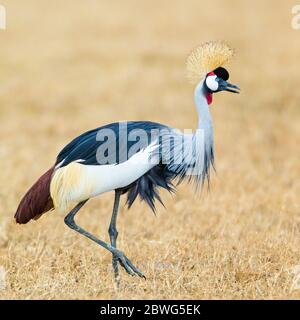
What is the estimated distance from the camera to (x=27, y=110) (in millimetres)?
11156

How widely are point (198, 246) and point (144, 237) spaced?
64cm

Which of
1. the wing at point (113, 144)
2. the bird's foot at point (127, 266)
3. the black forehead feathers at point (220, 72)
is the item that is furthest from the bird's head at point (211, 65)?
the bird's foot at point (127, 266)

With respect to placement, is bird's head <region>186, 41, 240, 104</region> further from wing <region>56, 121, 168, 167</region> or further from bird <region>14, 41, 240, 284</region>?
wing <region>56, 121, 168, 167</region>

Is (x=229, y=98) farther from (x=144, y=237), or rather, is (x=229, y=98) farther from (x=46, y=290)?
(x=46, y=290)

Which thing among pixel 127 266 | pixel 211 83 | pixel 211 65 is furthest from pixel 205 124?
pixel 127 266

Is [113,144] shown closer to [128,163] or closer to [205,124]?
[128,163]

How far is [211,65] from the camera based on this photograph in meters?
4.97

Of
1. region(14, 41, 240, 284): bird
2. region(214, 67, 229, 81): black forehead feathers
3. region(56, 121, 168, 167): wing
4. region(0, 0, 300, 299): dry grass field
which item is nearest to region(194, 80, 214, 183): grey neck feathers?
region(14, 41, 240, 284): bird

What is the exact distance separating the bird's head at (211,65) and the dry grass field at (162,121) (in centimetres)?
111

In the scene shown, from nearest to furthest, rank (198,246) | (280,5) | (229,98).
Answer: (198,246), (229,98), (280,5)

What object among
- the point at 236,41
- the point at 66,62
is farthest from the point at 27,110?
the point at 236,41

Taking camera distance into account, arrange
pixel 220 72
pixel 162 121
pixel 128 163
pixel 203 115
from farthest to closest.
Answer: pixel 162 121, pixel 220 72, pixel 203 115, pixel 128 163

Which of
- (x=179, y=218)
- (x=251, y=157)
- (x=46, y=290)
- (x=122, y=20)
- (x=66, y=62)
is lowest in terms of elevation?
(x=46, y=290)

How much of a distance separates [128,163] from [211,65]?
85 centimetres
